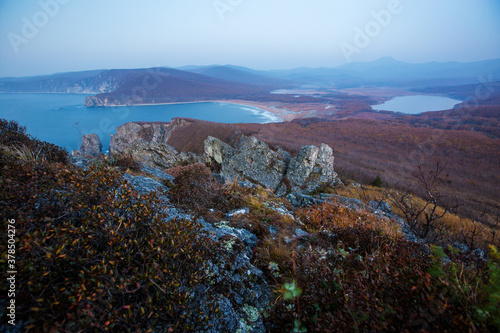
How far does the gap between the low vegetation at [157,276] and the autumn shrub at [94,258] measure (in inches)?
0.5

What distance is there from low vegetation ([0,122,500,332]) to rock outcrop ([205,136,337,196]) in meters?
15.7

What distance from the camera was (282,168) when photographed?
20906 mm

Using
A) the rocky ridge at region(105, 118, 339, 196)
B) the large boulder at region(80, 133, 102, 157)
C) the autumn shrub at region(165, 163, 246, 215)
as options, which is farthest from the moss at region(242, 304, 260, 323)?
the large boulder at region(80, 133, 102, 157)

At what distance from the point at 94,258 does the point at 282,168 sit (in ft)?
63.9

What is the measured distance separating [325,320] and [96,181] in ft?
11.6

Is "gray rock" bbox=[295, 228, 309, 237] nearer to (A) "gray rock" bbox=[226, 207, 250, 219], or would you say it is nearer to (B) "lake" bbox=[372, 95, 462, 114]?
(A) "gray rock" bbox=[226, 207, 250, 219]

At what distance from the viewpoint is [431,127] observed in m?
75.4

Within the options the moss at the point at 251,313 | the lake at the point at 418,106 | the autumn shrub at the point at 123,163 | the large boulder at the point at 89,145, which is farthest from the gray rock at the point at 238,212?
the lake at the point at 418,106

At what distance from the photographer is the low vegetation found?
165 cm

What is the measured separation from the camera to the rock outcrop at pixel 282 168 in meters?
19.4

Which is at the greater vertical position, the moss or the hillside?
the moss

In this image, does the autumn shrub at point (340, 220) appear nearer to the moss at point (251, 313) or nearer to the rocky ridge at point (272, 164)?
the moss at point (251, 313)

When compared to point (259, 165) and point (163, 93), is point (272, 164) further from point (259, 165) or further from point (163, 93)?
point (163, 93)

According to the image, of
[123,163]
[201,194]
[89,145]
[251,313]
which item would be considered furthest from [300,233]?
[89,145]
